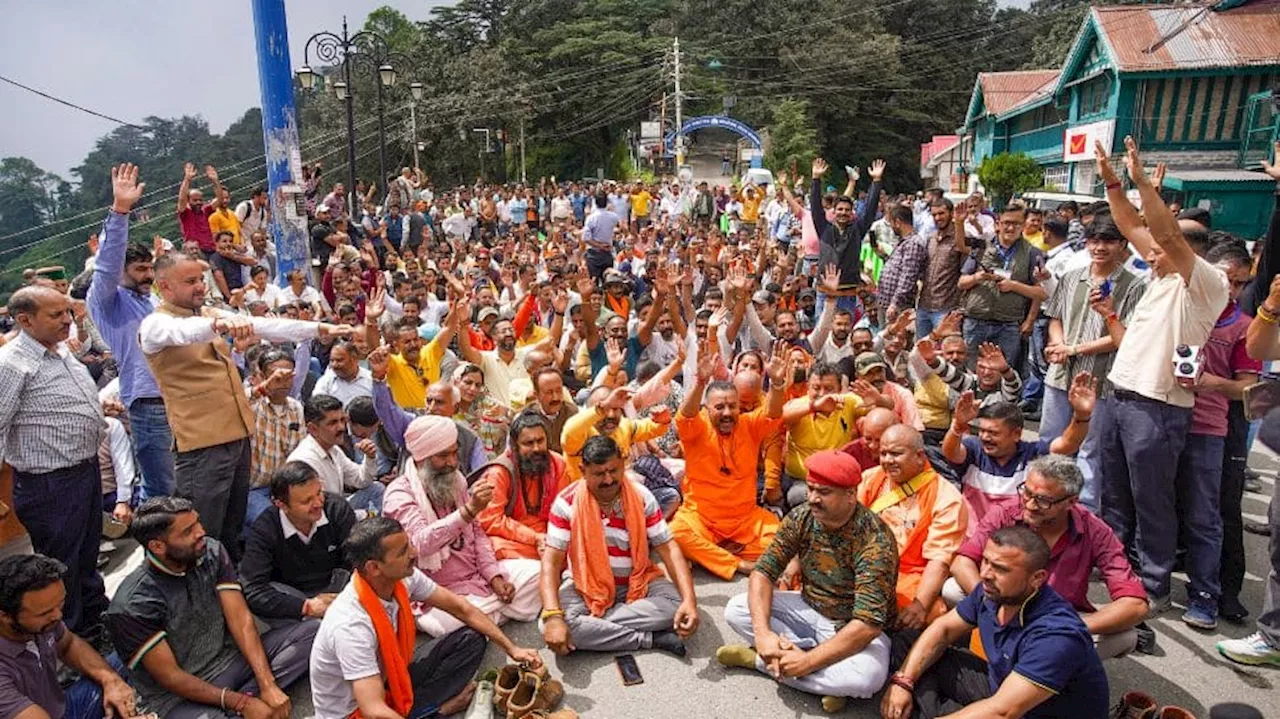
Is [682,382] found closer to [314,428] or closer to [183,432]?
[314,428]

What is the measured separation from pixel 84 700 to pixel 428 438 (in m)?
1.83

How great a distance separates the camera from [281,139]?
8188 millimetres

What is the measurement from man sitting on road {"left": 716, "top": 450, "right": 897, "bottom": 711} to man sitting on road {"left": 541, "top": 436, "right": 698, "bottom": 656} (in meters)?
0.40

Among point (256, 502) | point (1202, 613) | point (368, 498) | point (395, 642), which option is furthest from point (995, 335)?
point (256, 502)

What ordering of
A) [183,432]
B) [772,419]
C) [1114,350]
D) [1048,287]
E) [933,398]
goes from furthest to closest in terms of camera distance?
[1048,287], [933,398], [772,419], [1114,350], [183,432]

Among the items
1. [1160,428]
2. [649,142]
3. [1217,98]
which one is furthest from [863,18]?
[1160,428]

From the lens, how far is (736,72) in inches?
1677

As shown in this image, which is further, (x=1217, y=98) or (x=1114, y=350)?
(x=1217, y=98)

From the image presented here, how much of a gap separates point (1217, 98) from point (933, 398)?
18.9 m

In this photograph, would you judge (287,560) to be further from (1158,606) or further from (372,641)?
(1158,606)

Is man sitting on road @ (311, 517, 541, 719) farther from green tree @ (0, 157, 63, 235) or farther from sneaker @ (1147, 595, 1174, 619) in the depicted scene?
green tree @ (0, 157, 63, 235)

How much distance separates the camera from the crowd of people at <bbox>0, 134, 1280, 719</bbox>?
3240 mm

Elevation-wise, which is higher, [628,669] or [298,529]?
[298,529]

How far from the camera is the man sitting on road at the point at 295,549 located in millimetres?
3750
